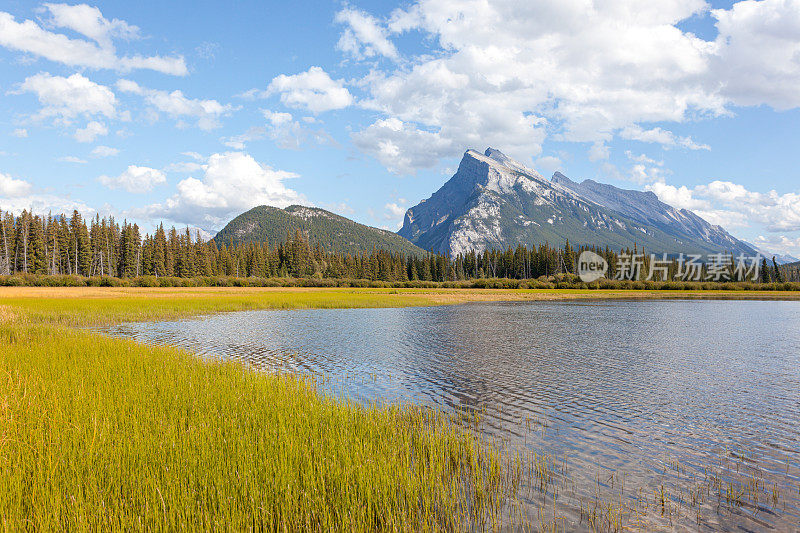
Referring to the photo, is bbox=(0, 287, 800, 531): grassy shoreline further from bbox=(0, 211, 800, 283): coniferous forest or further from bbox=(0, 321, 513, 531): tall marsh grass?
bbox=(0, 211, 800, 283): coniferous forest

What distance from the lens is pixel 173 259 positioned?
489 feet

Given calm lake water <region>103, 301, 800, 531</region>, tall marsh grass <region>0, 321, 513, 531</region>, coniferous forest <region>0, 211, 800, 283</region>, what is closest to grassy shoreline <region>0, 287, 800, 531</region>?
tall marsh grass <region>0, 321, 513, 531</region>

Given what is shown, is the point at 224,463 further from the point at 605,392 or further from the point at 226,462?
the point at 605,392

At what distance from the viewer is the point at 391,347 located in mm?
27359

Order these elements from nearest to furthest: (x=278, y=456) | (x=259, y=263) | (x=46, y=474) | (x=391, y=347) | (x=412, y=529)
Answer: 1. (x=412, y=529)
2. (x=46, y=474)
3. (x=278, y=456)
4. (x=391, y=347)
5. (x=259, y=263)

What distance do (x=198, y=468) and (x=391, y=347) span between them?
20.4 meters

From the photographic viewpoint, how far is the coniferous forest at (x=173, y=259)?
122312 millimetres

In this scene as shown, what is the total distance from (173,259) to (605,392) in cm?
15985

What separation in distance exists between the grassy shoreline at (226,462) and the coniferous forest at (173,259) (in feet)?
411

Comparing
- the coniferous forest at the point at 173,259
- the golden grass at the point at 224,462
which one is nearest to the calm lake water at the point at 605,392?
the golden grass at the point at 224,462

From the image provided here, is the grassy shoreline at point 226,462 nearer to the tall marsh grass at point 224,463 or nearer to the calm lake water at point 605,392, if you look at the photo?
the tall marsh grass at point 224,463

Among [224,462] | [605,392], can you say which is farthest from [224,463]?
[605,392]

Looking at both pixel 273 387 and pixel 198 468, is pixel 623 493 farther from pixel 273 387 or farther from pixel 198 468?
pixel 273 387

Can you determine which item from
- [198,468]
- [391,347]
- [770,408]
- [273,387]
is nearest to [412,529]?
[198,468]
